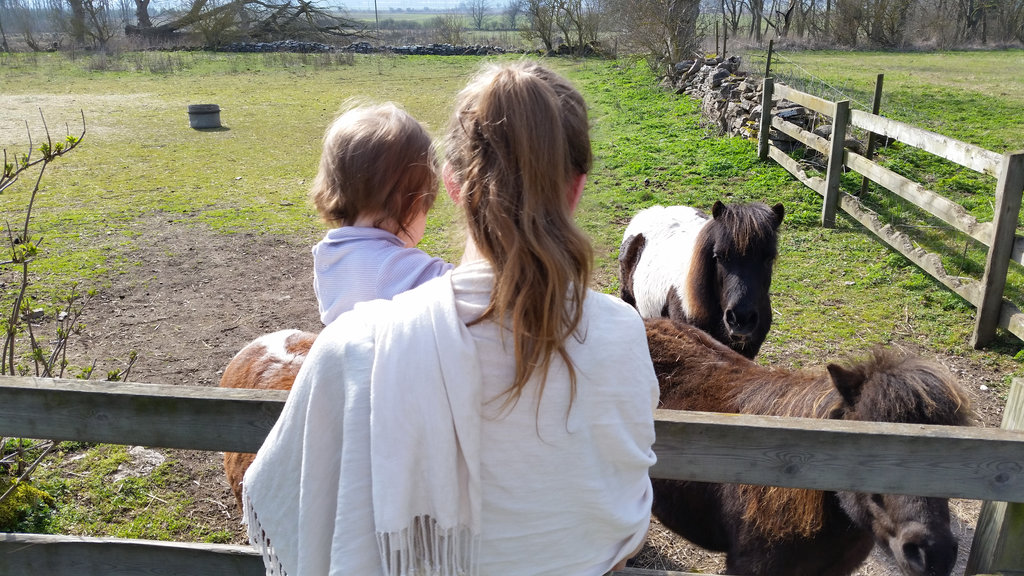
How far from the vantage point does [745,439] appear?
1.79 meters

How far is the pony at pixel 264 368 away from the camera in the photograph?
105 inches

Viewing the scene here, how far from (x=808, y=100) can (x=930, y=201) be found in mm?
3983

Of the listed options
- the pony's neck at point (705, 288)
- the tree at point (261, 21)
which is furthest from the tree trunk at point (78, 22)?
the pony's neck at point (705, 288)

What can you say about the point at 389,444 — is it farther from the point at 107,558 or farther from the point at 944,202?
the point at 944,202

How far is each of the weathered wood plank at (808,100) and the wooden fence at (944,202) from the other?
2cm

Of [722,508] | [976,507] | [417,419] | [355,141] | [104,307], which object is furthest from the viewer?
[104,307]

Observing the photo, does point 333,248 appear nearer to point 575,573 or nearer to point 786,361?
point 575,573

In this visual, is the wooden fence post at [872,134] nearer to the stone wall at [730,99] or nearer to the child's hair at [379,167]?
the stone wall at [730,99]

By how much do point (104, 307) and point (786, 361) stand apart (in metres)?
6.07

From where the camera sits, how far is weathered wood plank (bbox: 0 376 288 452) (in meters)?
1.86

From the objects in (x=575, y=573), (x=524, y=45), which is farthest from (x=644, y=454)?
(x=524, y=45)

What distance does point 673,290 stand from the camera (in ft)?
16.1

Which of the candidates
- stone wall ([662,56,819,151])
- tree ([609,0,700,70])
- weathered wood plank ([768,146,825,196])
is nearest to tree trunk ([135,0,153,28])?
tree ([609,0,700,70])

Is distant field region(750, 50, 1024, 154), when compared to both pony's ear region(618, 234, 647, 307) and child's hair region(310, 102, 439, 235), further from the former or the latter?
child's hair region(310, 102, 439, 235)
